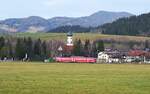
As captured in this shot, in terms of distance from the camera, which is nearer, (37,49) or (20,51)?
(20,51)

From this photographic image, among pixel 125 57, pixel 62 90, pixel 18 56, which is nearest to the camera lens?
pixel 62 90

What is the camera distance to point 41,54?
188125mm

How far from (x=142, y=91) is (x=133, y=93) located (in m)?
1.44

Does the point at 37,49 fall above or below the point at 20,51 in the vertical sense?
above

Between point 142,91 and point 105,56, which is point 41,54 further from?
point 142,91

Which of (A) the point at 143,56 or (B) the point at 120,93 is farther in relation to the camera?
(A) the point at 143,56

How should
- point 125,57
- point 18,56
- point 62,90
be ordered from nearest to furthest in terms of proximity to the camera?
point 62,90, point 18,56, point 125,57

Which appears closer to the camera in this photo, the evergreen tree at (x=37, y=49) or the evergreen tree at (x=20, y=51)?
the evergreen tree at (x=20, y=51)

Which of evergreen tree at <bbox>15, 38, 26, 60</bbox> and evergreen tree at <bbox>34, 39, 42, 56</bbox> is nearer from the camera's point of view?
evergreen tree at <bbox>15, 38, 26, 60</bbox>

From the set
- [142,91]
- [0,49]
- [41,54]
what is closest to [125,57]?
[41,54]

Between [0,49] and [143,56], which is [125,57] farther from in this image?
[0,49]

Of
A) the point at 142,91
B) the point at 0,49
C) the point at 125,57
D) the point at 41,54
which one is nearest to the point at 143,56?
the point at 125,57

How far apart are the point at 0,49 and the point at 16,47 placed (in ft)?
22.0

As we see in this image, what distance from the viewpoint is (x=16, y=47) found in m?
187
